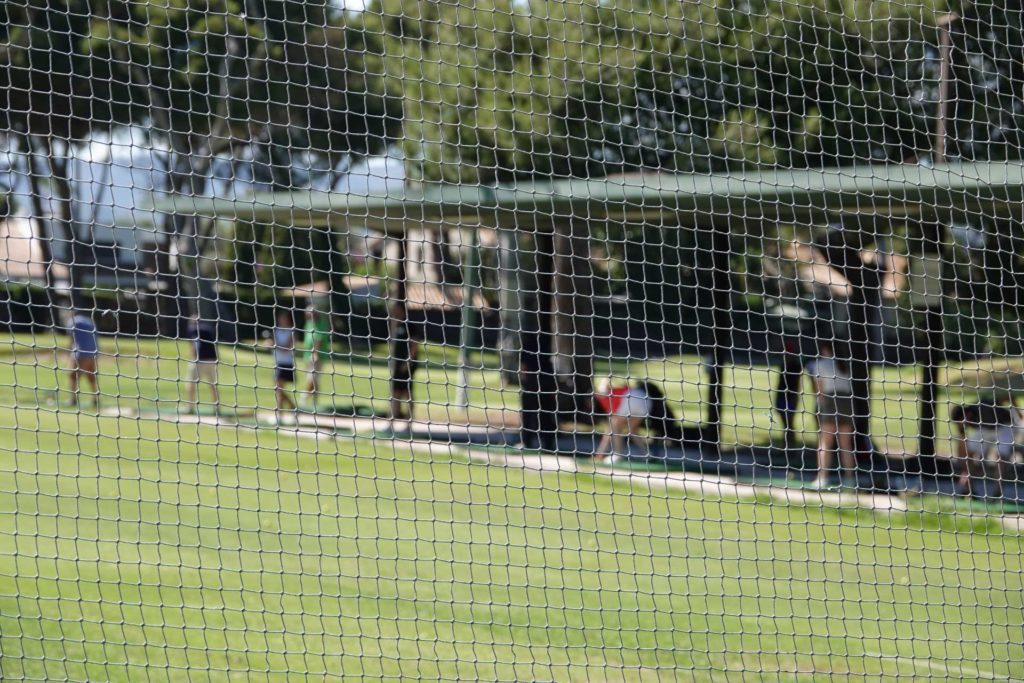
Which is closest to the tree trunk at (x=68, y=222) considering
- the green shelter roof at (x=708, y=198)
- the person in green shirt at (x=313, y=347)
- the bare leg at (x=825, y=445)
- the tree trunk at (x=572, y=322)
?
the green shelter roof at (x=708, y=198)

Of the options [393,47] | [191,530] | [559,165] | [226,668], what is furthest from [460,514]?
[393,47]

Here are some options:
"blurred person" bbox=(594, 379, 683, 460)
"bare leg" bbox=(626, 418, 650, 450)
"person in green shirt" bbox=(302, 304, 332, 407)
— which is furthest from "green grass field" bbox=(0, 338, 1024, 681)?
"bare leg" bbox=(626, 418, 650, 450)

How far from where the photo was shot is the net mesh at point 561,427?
4871 millimetres

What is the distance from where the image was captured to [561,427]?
1227 centimetres

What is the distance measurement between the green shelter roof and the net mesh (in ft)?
0.18

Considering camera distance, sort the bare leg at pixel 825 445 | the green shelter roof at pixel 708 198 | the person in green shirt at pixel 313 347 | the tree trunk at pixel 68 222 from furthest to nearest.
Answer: the person in green shirt at pixel 313 347
the bare leg at pixel 825 445
the green shelter roof at pixel 708 198
the tree trunk at pixel 68 222

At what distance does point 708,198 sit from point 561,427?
15.9 feet


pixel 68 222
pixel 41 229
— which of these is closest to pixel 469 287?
pixel 41 229

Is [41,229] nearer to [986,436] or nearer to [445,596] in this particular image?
[445,596]

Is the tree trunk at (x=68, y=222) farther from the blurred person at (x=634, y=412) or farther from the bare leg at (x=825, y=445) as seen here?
the bare leg at (x=825, y=445)

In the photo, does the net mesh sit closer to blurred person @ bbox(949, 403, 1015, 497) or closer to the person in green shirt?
blurred person @ bbox(949, 403, 1015, 497)

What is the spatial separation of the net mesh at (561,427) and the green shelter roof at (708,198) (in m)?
0.06

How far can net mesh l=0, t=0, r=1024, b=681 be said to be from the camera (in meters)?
4.87

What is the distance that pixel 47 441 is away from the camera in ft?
32.8
